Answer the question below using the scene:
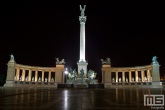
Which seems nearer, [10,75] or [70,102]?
[70,102]

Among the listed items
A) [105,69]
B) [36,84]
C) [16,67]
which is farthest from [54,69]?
[105,69]

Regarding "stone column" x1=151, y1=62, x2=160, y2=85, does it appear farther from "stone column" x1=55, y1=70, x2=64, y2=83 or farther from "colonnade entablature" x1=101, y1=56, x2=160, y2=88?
"stone column" x1=55, y1=70, x2=64, y2=83

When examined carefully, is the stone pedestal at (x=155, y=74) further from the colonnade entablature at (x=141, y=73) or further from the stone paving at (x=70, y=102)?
the stone paving at (x=70, y=102)

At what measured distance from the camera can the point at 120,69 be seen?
274 ft

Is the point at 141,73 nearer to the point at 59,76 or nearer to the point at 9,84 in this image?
the point at 59,76

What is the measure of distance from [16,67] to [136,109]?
68.7 m

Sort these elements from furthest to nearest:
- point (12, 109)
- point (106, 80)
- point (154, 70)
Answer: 1. point (106, 80)
2. point (154, 70)
3. point (12, 109)

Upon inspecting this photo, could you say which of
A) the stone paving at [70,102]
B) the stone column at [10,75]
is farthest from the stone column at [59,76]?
the stone paving at [70,102]

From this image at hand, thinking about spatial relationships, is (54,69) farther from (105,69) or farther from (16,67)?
(105,69)

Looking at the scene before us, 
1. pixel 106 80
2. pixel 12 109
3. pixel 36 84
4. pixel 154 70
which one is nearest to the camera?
pixel 12 109

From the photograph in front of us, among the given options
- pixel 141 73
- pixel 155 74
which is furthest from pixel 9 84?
pixel 141 73

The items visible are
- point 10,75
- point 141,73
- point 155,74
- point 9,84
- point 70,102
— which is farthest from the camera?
point 141,73

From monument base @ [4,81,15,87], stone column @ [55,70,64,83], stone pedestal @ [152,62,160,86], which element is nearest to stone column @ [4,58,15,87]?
monument base @ [4,81,15,87]

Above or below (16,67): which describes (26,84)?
below
